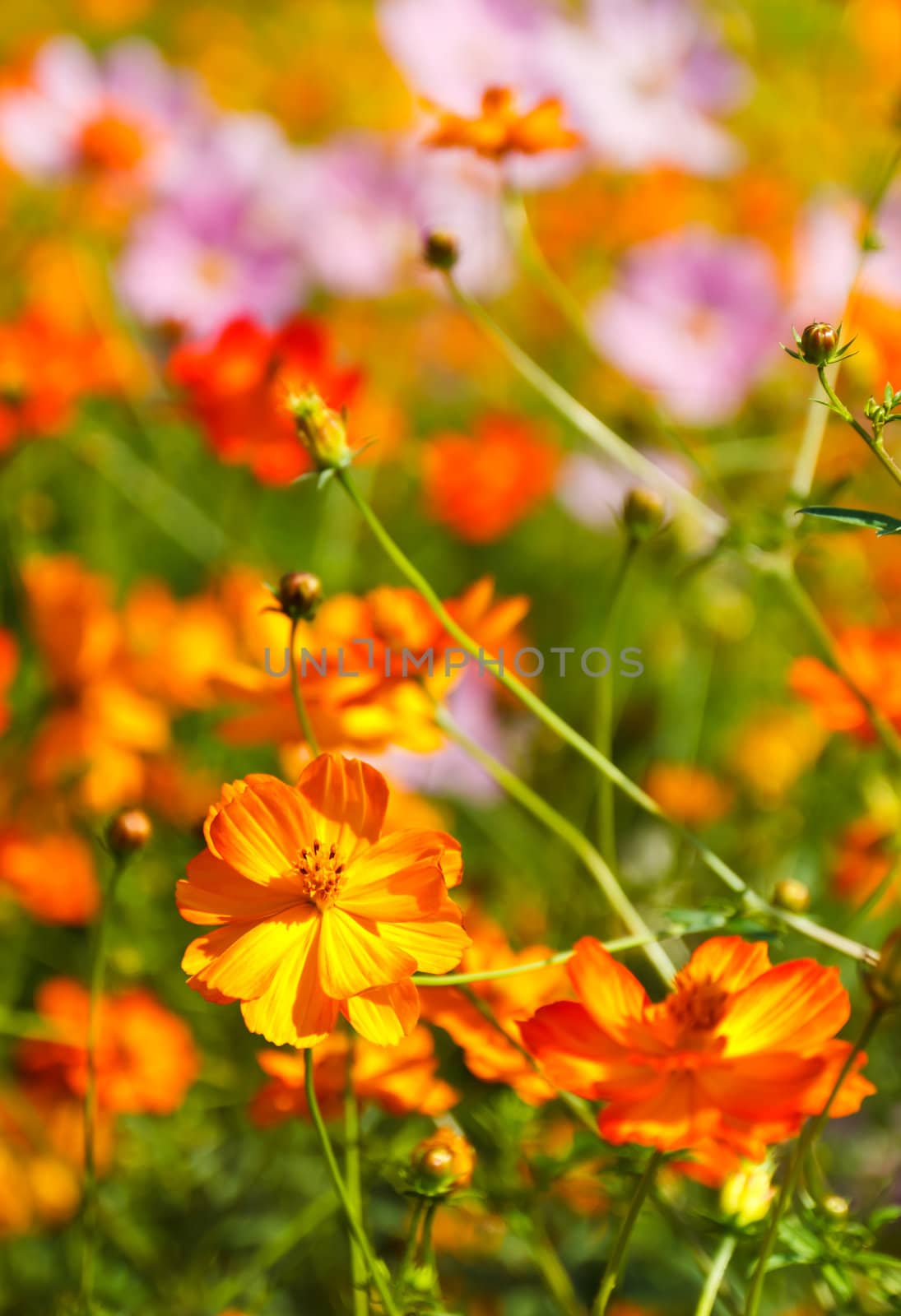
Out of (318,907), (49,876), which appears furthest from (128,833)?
(49,876)

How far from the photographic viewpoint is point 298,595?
1.60 ft

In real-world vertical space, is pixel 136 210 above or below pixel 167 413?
above

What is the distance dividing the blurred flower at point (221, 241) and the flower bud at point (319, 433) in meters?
0.80

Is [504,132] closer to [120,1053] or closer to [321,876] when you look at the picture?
[321,876]

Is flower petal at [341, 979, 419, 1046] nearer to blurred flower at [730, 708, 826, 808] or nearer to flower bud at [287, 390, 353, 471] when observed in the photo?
flower bud at [287, 390, 353, 471]

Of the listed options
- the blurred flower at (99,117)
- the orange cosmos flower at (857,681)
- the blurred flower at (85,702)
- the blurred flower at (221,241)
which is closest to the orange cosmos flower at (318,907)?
the orange cosmos flower at (857,681)

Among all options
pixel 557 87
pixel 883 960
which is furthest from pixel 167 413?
pixel 883 960

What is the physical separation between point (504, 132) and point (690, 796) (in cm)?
47

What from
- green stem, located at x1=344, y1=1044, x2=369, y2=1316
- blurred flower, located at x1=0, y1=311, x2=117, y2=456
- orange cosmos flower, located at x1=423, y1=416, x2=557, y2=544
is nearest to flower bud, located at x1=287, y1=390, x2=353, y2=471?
green stem, located at x1=344, y1=1044, x2=369, y2=1316

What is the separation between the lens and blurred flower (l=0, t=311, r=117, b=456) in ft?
2.84

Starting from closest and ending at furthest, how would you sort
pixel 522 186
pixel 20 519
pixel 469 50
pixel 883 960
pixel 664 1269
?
pixel 883 960
pixel 664 1269
pixel 20 519
pixel 469 50
pixel 522 186

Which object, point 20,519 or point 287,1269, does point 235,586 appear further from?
point 287,1269

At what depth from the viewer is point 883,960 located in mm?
375

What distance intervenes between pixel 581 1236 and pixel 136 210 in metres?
1.53
